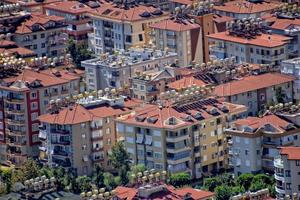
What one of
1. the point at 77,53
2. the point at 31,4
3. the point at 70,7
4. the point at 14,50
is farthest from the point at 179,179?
the point at 31,4

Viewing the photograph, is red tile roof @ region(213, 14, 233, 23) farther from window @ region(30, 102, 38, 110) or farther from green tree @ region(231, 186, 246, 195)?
green tree @ region(231, 186, 246, 195)

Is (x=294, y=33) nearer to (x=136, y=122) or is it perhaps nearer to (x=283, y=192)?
(x=136, y=122)

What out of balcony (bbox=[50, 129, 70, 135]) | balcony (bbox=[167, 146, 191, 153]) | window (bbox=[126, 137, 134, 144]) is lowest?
balcony (bbox=[167, 146, 191, 153])

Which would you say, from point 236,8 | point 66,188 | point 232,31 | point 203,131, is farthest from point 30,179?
point 236,8

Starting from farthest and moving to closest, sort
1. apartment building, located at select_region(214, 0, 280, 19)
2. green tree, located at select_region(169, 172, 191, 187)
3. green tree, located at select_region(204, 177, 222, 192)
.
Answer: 1. apartment building, located at select_region(214, 0, 280, 19)
2. green tree, located at select_region(169, 172, 191, 187)
3. green tree, located at select_region(204, 177, 222, 192)

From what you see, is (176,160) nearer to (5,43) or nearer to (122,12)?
(5,43)

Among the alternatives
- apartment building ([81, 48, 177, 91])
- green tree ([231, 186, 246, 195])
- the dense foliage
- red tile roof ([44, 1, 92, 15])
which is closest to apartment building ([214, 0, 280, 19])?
red tile roof ([44, 1, 92, 15])
